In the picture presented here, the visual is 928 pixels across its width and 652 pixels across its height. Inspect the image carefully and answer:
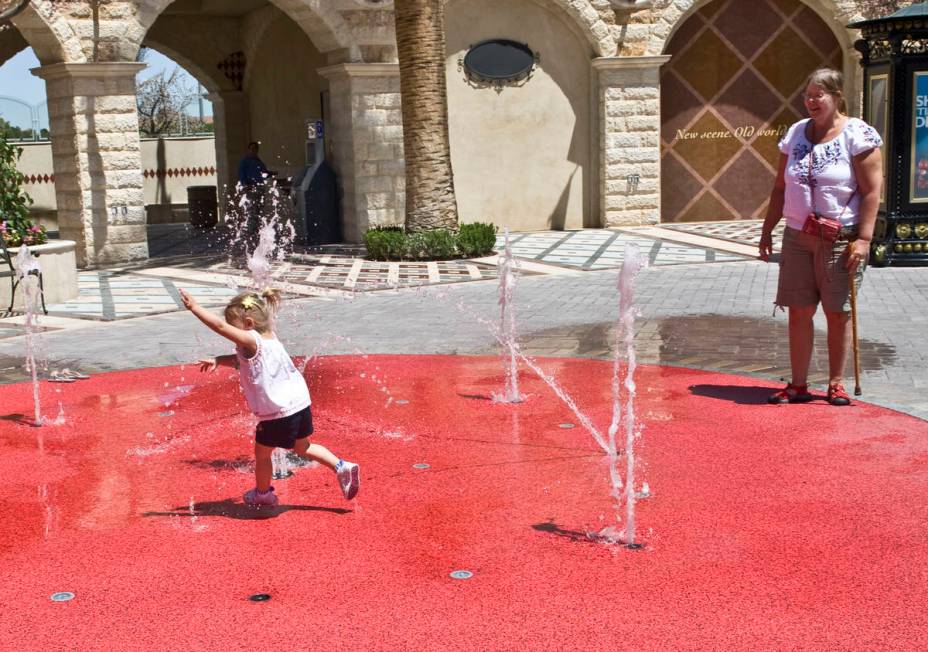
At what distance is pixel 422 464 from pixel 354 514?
816 millimetres

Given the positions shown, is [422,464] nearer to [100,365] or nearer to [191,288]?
[100,365]

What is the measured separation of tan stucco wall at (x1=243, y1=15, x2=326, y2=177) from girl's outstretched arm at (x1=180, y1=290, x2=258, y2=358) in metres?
15.6

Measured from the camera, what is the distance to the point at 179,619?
4.05m

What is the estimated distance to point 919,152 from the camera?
43.2ft

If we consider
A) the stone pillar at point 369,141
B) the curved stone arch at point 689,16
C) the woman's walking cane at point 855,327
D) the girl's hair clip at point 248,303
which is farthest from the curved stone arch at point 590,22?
the girl's hair clip at point 248,303

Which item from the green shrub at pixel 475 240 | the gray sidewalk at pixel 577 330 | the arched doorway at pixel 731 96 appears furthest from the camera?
the arched doorway at pixel 731 96

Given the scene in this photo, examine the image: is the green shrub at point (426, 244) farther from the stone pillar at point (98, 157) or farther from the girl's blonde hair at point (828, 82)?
the girl's blonde hair at point (828, 82)

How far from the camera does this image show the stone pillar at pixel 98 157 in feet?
51.3

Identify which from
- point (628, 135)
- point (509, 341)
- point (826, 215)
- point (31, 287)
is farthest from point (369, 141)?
point (826, 215)

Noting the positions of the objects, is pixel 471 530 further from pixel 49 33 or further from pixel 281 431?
pixel 49 33

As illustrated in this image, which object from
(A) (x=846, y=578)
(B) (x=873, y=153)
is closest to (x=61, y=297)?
(B) (x=873, y=153)

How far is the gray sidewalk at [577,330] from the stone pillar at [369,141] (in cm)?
505

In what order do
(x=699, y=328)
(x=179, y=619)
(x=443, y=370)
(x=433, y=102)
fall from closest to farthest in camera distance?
(x=179, y=619)
(x=443, y=370)
(x=699, y=328)
(x=433, y=102)

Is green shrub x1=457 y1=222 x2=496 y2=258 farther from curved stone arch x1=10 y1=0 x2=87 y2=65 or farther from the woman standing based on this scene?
the woman standing
